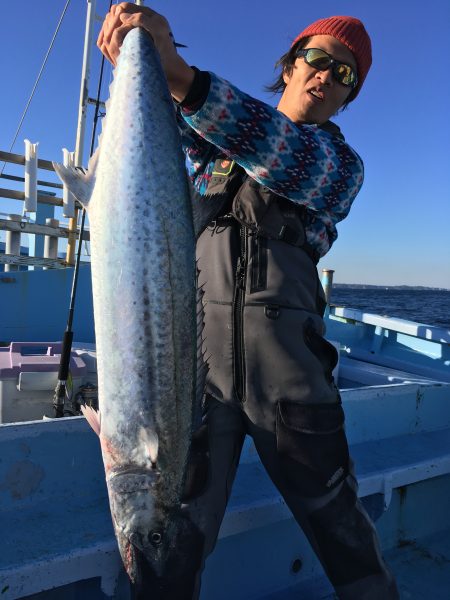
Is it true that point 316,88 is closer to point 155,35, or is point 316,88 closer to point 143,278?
point 155,35

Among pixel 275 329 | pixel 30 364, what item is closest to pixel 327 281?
pixel 30 364

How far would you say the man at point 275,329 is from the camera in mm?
1786

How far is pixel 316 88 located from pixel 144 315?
1.33m

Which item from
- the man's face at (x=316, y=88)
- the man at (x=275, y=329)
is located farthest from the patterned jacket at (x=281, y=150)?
the man's face at (x=316, y=88)

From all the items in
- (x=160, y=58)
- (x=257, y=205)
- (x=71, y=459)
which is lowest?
(x=71, y=459)

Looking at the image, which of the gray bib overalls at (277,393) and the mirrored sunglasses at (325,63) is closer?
the gray bib overalls at (277,393)

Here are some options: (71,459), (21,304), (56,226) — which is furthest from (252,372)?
(56,226)

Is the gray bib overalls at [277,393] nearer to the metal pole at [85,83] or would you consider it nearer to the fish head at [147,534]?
the fish head at [147,534]

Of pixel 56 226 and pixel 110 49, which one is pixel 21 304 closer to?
pixel 56 226

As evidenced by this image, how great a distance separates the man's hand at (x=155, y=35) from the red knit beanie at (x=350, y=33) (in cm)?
87

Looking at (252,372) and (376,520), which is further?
(376,520)

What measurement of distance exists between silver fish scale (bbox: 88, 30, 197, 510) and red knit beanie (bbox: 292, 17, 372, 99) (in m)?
0.97

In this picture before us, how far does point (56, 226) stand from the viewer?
9.48 meters

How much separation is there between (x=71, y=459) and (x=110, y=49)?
1943 mm
